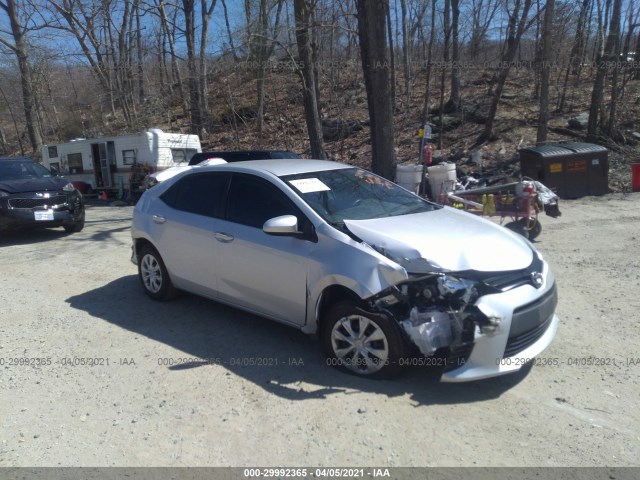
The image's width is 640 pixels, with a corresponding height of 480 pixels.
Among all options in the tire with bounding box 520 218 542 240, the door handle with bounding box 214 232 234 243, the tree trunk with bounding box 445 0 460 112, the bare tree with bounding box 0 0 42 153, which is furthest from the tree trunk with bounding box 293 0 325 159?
the bare tree with bounding box 0 0 42 153

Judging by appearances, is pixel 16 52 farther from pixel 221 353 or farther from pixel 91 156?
pixel 221 353

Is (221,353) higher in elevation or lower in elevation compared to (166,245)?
lower

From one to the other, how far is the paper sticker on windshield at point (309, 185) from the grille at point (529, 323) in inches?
78.1

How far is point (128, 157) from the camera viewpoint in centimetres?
1795

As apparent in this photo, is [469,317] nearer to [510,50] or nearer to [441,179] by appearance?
[441,179]

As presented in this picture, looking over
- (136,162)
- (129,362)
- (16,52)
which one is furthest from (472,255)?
(16,52)

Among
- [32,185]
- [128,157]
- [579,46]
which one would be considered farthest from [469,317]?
[579,46]

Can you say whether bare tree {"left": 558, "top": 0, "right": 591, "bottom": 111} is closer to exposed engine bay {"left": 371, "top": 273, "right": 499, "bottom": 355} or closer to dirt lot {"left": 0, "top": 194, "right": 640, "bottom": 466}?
dirt lot {"left": 0, "top": 194, "right": 640, "bottom": 466}

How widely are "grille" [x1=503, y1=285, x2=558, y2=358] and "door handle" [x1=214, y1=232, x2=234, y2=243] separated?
2545mm

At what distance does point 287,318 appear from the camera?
438 cm

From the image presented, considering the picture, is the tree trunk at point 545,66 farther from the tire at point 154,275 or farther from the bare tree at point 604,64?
the tire at point 154,275

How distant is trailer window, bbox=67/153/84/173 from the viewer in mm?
19656

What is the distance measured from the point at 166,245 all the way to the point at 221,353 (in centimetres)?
157

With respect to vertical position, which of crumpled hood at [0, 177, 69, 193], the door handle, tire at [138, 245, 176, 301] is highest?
the door handle
